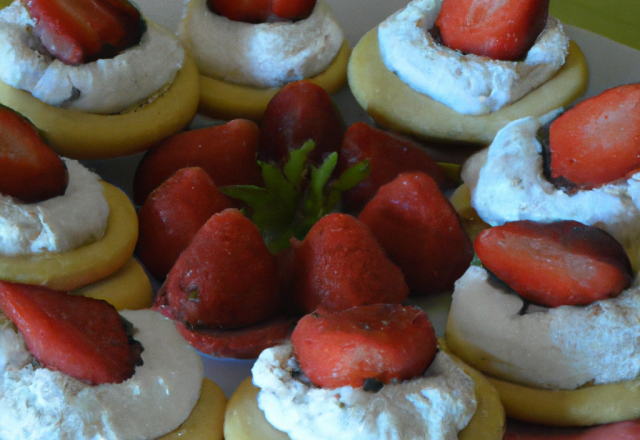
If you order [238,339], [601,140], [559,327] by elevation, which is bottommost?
[238,339]

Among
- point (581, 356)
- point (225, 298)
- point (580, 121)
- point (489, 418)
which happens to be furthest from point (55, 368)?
point (580, 121)

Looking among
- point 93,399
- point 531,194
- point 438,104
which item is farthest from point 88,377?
point 438,104

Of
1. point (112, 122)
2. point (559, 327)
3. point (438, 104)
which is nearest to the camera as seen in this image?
point (559, 327)

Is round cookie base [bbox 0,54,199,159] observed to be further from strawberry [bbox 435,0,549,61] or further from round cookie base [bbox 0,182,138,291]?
strawberry [bbox 435,0,549,61]

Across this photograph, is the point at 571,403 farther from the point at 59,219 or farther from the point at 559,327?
the point at 59,219

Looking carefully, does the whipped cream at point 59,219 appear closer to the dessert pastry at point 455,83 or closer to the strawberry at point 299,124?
the strawberry at point 299,124

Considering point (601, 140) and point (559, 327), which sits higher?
point (601, 140)
